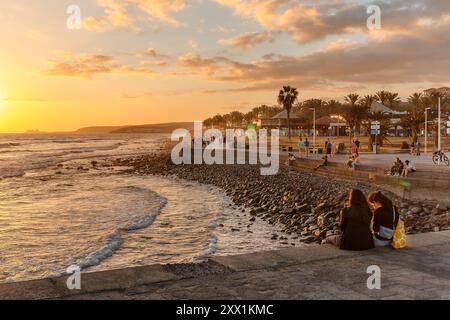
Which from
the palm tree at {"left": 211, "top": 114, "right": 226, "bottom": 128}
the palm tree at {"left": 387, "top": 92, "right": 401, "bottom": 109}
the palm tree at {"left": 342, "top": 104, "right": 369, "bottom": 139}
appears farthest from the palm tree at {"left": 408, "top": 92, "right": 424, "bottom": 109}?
the palm tree at {"left": 211, "top": 114, "right": 226, "bottom": 128}

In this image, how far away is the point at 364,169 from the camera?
907 inches

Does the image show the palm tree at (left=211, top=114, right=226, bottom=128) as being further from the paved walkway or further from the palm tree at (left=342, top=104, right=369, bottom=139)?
the paved walkway

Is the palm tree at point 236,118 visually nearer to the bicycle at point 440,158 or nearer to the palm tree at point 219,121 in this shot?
the palm tree at point 219,121

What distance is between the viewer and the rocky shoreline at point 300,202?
44.5 ft

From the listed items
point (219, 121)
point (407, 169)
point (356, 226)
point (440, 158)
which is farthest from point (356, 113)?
point (219, 121)

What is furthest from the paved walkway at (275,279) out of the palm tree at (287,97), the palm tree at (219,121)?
the palm tree at (219,121)

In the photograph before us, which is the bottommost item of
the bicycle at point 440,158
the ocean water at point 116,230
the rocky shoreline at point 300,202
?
the ocean water at point 116,230

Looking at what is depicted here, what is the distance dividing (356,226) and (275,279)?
76.6 inches

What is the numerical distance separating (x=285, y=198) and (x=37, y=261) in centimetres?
1227

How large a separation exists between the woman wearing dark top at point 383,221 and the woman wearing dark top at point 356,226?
0.80 ft

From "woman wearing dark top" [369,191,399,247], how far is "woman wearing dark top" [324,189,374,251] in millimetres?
244

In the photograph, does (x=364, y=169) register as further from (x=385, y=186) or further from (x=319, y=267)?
(x=319, y=267)
